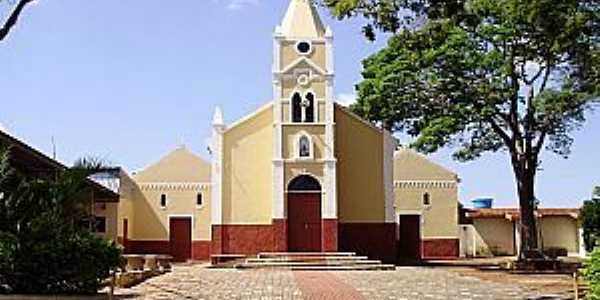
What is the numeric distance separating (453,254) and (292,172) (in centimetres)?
1191

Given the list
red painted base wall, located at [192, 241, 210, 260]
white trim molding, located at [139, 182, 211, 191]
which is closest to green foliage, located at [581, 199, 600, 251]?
red painted base wall, located at [192, 241, 210, 260]

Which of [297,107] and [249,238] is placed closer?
[249,238]

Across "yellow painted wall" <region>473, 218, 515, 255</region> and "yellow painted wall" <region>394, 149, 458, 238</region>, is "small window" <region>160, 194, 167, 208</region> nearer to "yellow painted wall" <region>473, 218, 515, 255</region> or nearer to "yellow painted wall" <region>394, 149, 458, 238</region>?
"yellow painted wall" <region>394, 149, 458, 238</region>

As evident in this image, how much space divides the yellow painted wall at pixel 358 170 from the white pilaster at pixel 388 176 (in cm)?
16

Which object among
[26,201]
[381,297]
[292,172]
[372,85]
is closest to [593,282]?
[381,297]

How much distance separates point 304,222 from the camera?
3606 centimetres

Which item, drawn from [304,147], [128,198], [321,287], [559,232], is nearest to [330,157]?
[304,147]

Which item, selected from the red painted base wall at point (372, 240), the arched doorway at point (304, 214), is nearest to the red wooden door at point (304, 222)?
the arched doorway at point (304, 214)

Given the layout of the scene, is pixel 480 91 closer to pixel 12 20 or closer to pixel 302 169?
pixel 302 169

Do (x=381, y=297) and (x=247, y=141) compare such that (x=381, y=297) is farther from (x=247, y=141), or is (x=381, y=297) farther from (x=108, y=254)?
(x=247, y=141)

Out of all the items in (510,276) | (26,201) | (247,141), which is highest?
(247,141)

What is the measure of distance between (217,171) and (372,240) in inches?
286

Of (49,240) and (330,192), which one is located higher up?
(330,192)

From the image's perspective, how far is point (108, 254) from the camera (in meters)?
16.8
